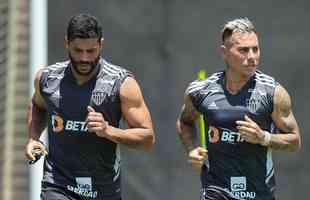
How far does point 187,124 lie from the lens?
7746 millimetres

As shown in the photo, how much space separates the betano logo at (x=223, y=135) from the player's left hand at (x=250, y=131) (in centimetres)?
26

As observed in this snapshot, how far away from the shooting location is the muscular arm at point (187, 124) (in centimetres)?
764

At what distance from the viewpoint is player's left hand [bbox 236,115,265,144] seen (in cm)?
682

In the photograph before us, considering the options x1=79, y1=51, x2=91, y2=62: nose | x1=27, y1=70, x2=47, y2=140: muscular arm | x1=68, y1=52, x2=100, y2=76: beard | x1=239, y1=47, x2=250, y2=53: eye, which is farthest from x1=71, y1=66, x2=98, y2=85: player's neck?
x1=239, y1=47, x2=250, y2=53: eye

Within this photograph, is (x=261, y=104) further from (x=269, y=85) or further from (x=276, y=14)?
(x=276, y=14)

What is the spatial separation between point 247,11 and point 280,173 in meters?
1.33

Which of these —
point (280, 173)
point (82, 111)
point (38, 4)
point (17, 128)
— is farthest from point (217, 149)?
point (17, 128)

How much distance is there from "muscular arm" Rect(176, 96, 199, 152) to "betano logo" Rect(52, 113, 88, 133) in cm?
82

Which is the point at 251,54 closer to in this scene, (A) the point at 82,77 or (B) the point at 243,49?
(B) the point at 243,49

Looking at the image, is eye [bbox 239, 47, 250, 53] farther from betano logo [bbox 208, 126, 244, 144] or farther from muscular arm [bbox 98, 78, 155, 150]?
muscular arm [bbox 98, 78, 155, 150]

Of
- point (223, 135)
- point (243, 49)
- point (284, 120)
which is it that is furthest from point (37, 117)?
point (284, 120)

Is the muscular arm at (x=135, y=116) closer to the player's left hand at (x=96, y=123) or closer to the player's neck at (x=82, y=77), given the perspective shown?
the player's neck at (x=82, y=77)

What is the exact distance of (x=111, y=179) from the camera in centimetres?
725

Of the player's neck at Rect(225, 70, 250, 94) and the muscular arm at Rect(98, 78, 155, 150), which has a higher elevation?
the player's neck at Rect(225, 70, 250, 94)
